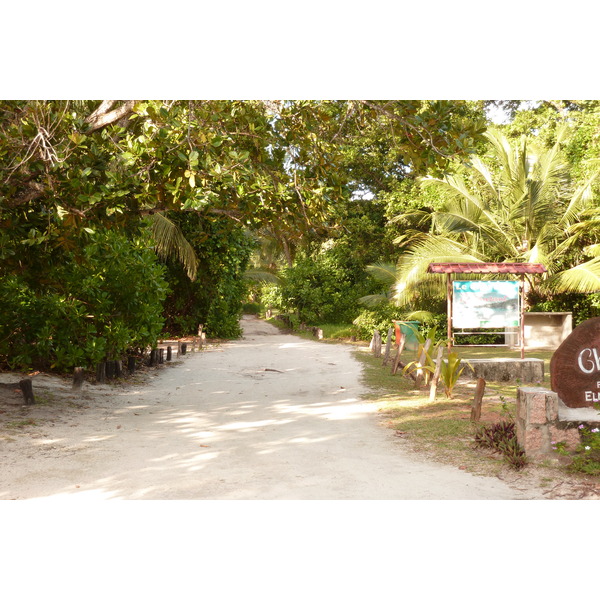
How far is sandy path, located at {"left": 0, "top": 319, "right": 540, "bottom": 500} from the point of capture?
4852mm

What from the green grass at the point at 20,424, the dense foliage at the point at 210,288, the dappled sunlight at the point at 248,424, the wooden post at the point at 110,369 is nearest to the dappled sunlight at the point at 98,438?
the green grass at the point at 20,424

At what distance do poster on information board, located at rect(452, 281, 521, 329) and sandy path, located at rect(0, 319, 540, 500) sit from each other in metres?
3.34

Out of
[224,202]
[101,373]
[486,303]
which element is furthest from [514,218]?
[101,373]

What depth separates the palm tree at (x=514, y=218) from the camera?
17.2m

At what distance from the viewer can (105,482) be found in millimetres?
5012

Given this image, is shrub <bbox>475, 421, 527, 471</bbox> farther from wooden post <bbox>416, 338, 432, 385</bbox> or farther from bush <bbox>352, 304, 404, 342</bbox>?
bush <bbox>352, 304, 404, 342</bbox>

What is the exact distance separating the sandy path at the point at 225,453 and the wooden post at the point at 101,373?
67 cm

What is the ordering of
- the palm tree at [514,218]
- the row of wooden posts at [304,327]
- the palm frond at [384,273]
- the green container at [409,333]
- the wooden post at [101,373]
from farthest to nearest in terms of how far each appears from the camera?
1. the row of wooden posts at [304,327]
2. the palm frond at [384,273]
3. the palm tree at [514,218]
4. the green container at [409,333]
5. the wooden post at [101,373]

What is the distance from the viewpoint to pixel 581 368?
19.2 feet

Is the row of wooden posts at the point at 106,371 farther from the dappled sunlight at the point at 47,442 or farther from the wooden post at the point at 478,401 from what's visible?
the wooden post at the point at 478,401

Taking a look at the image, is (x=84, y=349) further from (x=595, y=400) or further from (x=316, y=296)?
(x=316, y=296)

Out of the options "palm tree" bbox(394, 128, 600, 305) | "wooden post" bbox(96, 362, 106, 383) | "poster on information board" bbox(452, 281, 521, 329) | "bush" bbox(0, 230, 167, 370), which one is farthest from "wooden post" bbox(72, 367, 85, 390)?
"palm tree" bbox(394, 128, 600, 305)

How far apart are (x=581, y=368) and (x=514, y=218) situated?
1305cm

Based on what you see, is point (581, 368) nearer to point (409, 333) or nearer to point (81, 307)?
point (81, 307)
